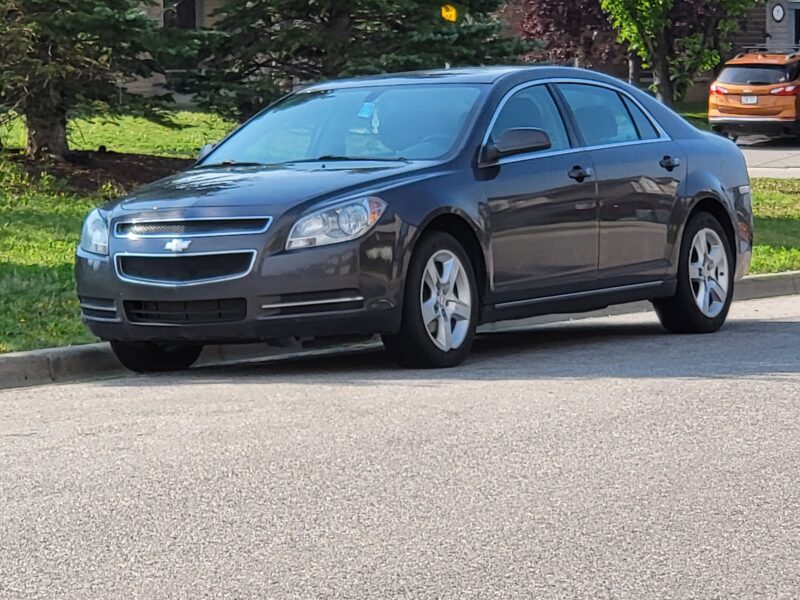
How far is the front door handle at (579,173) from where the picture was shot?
34.3 ft

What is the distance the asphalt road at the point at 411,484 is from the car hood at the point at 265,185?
906 millimetres

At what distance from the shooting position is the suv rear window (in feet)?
118

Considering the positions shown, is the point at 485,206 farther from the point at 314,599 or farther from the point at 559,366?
the point at 314,599

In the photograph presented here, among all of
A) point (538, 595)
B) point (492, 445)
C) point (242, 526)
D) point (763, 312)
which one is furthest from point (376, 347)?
point (538, 595)

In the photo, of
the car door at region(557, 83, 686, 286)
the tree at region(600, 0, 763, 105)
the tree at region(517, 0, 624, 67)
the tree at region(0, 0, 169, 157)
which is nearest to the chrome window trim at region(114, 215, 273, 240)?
the car door at region(557, 83, 686, 286)

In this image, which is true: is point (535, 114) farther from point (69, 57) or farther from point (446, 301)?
point (69, 57)

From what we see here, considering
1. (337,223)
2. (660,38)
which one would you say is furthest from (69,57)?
(660,38)

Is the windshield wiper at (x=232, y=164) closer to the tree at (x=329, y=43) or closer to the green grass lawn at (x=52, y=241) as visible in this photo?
the green grass lawn at (x=52, y=241)

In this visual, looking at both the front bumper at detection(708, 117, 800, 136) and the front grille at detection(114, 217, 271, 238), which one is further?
the front bumper at detection(708, 117, 800, 136)

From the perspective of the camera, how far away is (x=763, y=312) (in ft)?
43.0

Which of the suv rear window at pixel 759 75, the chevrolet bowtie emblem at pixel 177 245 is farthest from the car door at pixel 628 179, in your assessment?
the suv rear window at pixel 759 75

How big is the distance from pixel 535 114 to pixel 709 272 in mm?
1760

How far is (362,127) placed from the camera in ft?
33.8

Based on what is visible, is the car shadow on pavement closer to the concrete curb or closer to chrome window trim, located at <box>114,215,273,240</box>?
the concrete curb
